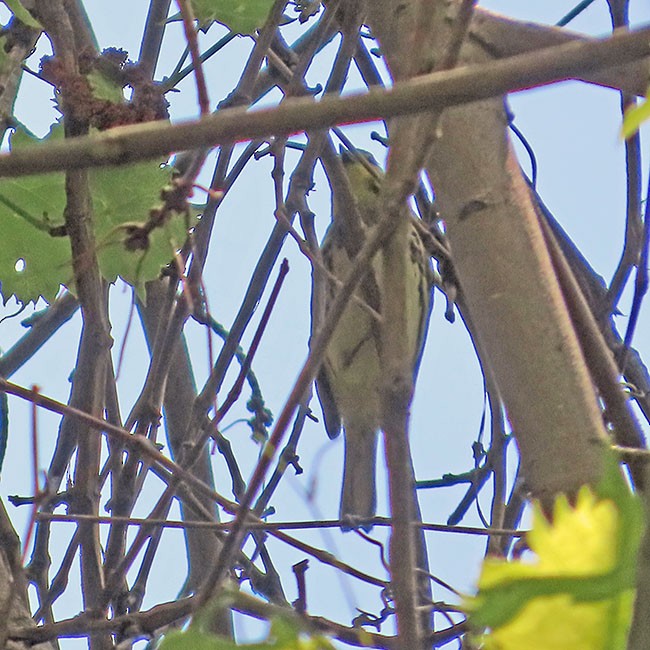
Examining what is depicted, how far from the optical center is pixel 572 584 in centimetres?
43

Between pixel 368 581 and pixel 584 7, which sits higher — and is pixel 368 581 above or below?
below

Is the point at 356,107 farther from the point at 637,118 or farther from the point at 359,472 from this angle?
the point at 359,472

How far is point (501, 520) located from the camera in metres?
1.84

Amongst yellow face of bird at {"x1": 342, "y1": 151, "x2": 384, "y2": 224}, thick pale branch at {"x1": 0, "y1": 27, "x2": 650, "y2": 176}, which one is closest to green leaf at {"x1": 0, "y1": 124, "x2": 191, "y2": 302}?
thick pale branch at {"x1": 0, "y1": 27, "x2": 650, "y2": 176}

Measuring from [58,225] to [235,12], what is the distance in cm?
38

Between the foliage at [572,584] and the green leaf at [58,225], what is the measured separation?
3.41ft

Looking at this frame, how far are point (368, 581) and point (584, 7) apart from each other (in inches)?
56.3

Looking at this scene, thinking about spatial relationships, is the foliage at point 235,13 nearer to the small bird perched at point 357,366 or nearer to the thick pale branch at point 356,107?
the thick pale branch at point 356,107

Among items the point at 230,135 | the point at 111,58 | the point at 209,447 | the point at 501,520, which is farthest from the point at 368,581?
the point at 209,447

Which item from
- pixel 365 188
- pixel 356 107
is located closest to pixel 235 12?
pixel 356 107

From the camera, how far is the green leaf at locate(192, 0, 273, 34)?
1.46 meters

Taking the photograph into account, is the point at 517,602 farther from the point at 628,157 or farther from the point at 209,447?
the point at 209,447

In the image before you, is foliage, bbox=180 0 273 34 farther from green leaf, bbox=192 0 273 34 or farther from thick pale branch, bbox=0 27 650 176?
thick pale branch, bbox=0 27 650 176

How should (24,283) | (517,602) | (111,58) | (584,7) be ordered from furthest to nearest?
1. (584,7)
2. (111,58)
3. (24,283)
4. (517,602)
